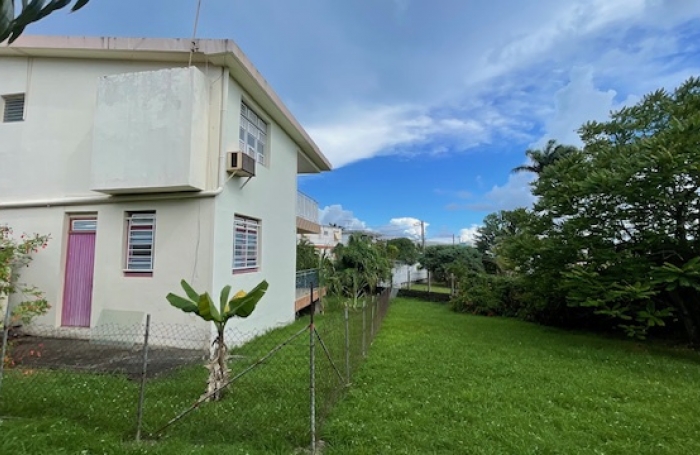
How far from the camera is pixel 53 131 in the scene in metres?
9.37

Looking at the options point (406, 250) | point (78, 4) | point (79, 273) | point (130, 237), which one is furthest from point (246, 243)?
point (406, 250)

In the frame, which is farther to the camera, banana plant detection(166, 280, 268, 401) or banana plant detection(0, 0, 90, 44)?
banana plant detection(166, 280, 268, 401)

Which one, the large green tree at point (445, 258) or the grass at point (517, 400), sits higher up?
the large green tree at point (445, 258)

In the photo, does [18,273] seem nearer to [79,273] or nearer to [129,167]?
[79,273]

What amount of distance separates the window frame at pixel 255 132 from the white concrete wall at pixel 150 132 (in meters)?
1.57

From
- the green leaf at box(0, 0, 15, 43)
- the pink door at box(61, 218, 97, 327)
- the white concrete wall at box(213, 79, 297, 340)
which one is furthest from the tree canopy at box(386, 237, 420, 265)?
the green leaf at box(0, 0, 15, 43)

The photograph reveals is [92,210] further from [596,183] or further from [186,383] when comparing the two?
[596,183]

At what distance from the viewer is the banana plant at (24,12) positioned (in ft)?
7.21

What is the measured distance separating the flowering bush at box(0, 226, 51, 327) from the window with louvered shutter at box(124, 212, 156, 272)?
211cm

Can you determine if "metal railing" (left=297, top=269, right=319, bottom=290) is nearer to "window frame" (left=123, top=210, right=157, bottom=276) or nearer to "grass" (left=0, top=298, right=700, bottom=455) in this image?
"grass" (left=0, top=298, right=700, bottom=455)

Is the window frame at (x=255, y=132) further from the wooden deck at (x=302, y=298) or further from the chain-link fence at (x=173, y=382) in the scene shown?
the wooden deck at (x=302, y=298)

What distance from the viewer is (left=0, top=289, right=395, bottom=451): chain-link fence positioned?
4158 millimetres

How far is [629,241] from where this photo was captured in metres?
10.0

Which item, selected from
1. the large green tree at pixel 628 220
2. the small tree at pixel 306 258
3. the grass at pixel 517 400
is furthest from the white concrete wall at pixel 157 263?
the small tree at pixel 306 258
